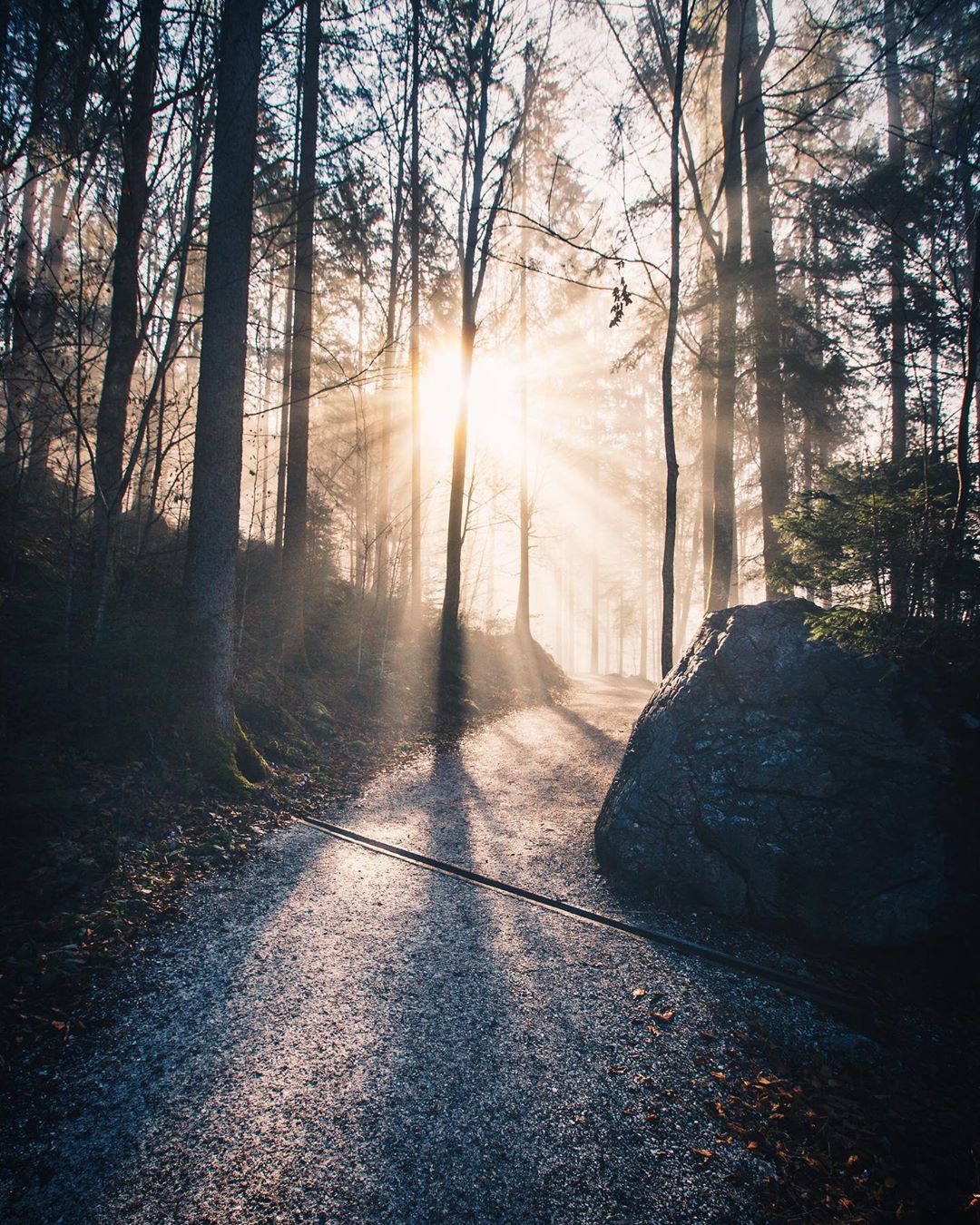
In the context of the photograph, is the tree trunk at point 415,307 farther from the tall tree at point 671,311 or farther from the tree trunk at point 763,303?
the tree trunk at point 763,303

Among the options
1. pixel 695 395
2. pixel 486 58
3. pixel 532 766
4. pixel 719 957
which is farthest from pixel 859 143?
pixel 719 957

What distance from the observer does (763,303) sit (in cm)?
898

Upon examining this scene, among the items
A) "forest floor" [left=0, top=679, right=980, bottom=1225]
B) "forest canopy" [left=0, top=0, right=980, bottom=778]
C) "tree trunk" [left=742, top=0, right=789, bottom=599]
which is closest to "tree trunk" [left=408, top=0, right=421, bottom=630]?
"forest canopy" [left=0, top=0, right=980, bottom=778]

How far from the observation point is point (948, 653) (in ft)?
10.8

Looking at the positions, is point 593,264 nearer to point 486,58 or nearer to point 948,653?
point 486,58

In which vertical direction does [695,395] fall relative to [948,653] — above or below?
above

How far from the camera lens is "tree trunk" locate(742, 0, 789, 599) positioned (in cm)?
901

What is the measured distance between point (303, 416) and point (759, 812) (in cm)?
865

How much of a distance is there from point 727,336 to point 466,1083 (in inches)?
416

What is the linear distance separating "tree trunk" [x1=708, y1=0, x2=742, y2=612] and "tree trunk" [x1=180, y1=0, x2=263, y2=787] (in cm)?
764

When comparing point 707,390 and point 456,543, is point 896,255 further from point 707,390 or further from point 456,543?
point 456,543

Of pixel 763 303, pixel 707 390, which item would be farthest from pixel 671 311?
pixel 707 390

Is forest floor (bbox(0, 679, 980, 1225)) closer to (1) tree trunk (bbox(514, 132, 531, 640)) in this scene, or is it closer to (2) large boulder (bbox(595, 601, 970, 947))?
(2) large boulder (bbox(595, 601, 970, 947))

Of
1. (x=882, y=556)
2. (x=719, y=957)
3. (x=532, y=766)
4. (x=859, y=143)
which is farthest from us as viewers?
(x=859, y=143)
